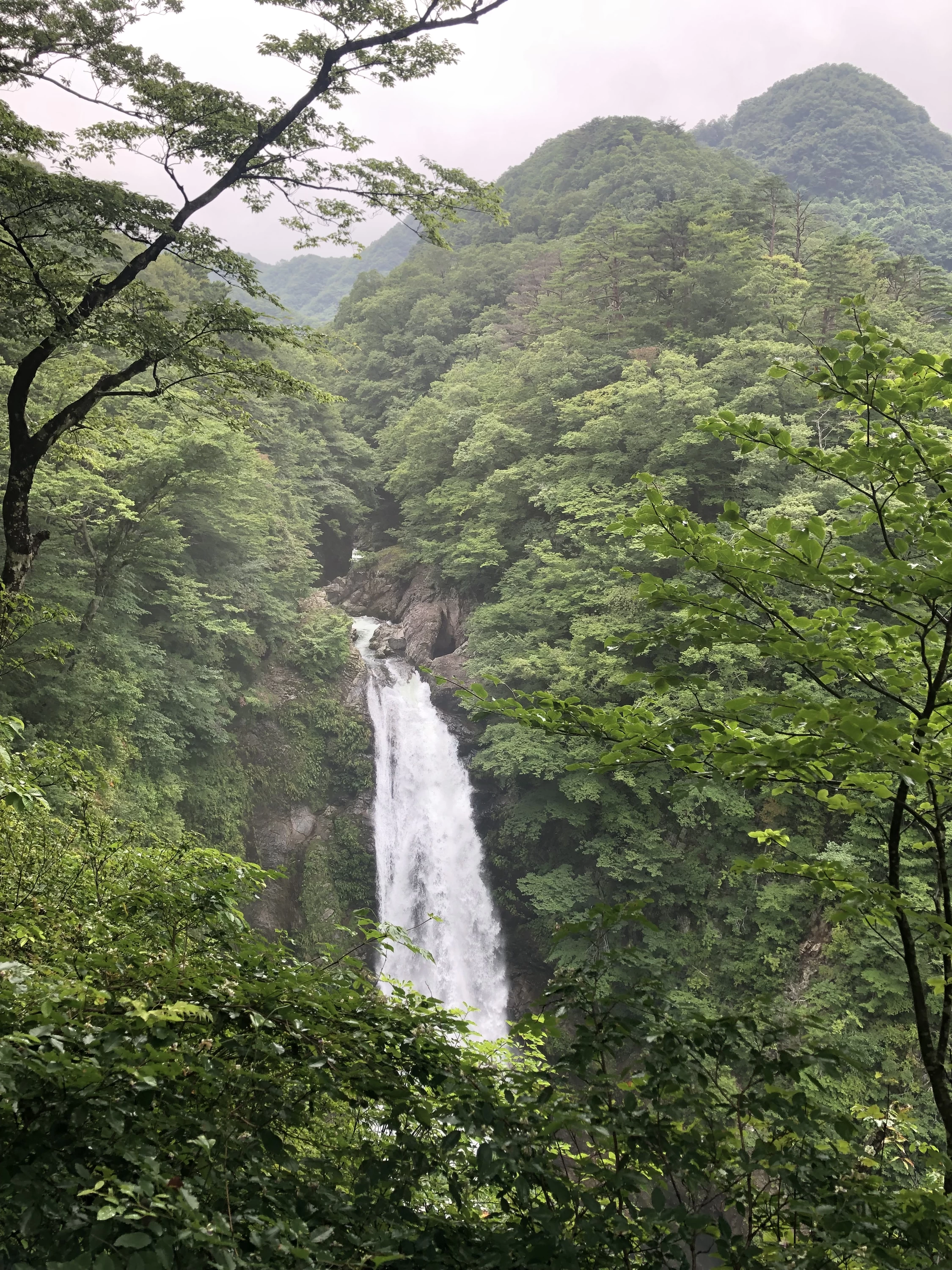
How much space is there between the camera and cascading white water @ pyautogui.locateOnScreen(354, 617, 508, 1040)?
15711 millimetres

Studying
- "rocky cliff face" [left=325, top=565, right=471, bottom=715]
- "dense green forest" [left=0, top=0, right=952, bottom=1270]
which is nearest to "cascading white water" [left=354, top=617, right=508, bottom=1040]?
"dense green forest" [left=0, top=0, right=952, bottom=1270]

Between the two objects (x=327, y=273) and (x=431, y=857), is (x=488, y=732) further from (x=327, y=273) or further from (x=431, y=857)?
(x=327, y=273)

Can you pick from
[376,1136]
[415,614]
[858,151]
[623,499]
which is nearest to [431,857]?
[415,614]

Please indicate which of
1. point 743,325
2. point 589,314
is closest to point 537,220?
point 589,314

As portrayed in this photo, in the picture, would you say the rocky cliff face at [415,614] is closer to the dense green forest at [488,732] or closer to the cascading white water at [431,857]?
the dense green forest at [488,732]

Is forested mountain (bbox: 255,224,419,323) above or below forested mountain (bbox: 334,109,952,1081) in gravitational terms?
above

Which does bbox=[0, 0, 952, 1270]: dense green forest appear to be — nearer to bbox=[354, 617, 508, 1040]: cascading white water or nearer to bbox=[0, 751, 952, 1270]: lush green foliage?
bbox=[0, 751, 952, 1270]: lush green foliage

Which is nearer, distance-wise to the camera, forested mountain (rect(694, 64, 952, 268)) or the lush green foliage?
the lush green foliage

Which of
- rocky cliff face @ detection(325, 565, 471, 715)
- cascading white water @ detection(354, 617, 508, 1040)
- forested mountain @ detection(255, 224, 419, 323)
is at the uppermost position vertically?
forested mountain @ detection(255, 224, 419, 323)

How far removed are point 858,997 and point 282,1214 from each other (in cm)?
1229

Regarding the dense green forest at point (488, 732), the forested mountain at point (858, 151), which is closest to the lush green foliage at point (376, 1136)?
A: the dense green forest at point (488, 732)

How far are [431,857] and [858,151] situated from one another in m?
64.6

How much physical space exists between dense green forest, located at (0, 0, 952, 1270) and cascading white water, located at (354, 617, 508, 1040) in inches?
24.4

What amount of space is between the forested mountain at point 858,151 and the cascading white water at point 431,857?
4104cm
